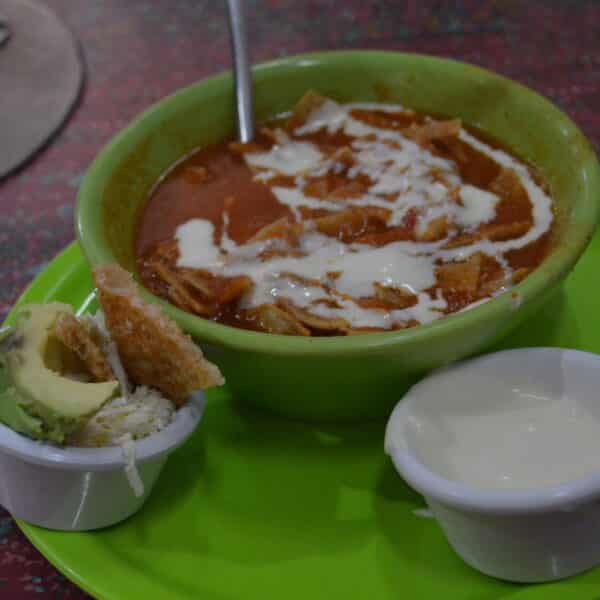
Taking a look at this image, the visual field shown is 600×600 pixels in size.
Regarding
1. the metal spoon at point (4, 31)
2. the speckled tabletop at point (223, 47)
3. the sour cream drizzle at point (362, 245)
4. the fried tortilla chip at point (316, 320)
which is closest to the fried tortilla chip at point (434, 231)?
the sour cream drizzle at point (362, 245)

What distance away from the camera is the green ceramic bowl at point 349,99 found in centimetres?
166

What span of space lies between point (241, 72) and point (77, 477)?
1.27 m

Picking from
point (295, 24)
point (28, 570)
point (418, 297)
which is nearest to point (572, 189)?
point (418, 297)

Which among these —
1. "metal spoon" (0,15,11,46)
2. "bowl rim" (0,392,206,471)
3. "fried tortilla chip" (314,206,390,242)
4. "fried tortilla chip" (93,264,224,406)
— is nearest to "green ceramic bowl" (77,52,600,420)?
"fried tortilla chip" (93,264,224,406)

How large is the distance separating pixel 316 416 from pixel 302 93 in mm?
1058

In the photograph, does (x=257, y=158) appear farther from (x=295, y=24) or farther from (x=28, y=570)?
(x=295, y=24)

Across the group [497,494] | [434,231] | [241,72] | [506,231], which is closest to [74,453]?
[497,494]

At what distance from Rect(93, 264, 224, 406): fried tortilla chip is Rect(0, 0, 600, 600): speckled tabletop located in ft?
3.30

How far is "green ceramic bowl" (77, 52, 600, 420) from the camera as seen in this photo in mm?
1656

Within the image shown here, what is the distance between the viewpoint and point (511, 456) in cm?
157

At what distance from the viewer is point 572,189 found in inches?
79.2

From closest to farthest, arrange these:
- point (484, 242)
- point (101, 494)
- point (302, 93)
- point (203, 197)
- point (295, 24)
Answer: point (101, 494) → point (484, 242) → point (203, 197) → point (302, 93) → point (295, 24)

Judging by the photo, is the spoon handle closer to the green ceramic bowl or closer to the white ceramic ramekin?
the green ceramic bowl

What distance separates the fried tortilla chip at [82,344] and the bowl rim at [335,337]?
0.19 meters
